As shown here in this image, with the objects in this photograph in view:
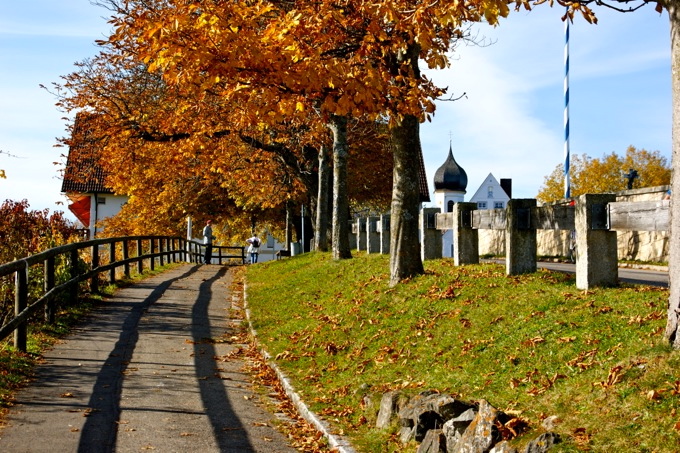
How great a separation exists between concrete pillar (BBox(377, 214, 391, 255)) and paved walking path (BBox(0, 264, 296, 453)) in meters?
5.39

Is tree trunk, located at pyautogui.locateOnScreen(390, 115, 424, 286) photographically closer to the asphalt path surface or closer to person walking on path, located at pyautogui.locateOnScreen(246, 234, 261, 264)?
the asphalt path surface

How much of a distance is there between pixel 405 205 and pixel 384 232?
547cm

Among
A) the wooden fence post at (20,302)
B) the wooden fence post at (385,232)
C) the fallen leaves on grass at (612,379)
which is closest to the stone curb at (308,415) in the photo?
the fallen leaves on grass at (612,379)

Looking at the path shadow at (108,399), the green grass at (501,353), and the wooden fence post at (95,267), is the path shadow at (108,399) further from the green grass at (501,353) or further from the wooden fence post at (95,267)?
the wooden fence post at (95,267)

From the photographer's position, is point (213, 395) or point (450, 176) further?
point (450, 176)

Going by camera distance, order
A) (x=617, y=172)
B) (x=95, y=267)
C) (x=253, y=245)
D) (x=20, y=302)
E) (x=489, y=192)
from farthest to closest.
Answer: (x=489, y=192), (x=617, y=172), (x=253, y=245), (x=95, y=267), (x=20, y=302)

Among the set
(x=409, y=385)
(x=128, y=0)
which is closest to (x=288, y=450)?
(x=409, y=385)

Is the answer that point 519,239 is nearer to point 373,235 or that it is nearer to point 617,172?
point 373,235

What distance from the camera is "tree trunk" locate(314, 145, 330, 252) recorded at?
85.0ft

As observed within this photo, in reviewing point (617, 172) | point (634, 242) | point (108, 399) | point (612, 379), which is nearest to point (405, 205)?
point (108, 399)

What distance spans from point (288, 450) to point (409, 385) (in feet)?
4.64

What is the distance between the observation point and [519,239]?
10984mm

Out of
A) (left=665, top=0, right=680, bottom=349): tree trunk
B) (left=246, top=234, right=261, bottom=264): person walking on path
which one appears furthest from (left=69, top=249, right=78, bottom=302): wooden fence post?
(left=246, top=234, right=261, bottom=264): person walking on path

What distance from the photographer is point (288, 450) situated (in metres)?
6.98
